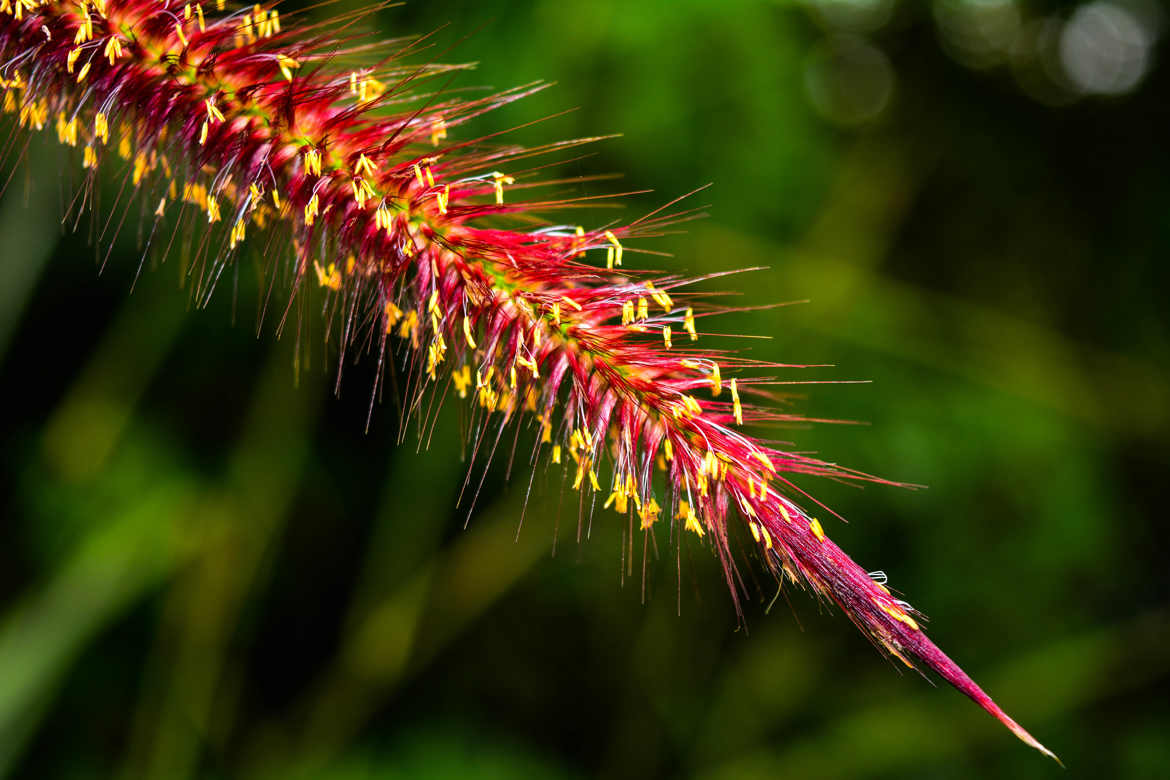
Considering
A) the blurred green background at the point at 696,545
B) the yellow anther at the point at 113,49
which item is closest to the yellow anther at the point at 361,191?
the yellow anther at the point at 113,49

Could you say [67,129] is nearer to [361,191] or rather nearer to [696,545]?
[361,191]

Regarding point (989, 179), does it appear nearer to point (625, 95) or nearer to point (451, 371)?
point (625, 95)

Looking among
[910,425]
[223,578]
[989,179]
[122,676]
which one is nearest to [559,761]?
[223,578]

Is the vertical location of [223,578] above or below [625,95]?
below

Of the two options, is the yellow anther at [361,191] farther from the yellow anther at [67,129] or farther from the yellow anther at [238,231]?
the yellow anther at [67,129]

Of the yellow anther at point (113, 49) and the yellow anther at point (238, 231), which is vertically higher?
the yellow anther at point (113, 49)

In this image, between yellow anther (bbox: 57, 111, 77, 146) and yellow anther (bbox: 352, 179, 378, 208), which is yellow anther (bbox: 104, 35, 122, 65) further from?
yellow anther (bbox: 352, 179, 378, 208)

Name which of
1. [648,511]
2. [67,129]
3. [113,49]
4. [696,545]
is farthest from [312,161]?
[696,545]
